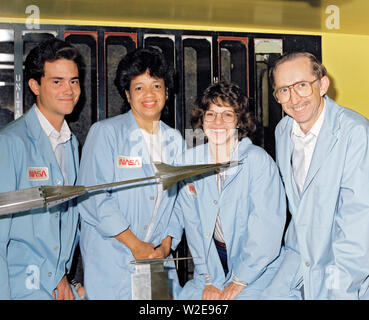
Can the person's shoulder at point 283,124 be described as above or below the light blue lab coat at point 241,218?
above

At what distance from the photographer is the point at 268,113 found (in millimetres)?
1591

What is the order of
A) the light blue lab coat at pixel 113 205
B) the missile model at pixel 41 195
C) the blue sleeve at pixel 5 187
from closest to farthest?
the missile model at pixel 41 195 → the blue sleeve at pixel 5 187 → the light blue lab coat at pixel 113 205

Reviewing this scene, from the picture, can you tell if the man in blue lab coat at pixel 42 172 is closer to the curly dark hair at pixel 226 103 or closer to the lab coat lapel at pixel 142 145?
the lab coat lapel at pixel 142 145

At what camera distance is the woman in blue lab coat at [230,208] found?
1.44 metres

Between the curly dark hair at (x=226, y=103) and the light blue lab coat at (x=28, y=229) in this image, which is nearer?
the light blue lab coat at (x=28, y=229)

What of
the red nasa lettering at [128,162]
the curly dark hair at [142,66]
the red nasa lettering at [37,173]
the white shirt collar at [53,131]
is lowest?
the red nasa lettering at [37,173]

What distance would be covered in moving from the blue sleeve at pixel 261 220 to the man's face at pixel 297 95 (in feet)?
0.62

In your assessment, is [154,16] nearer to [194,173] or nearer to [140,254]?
[194,173]

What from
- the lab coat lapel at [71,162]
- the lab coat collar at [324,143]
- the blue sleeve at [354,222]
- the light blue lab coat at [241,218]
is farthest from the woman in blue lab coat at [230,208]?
the lab coat lapel at [71,162]

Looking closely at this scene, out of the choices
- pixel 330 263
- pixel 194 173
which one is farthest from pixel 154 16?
pixel 330 263

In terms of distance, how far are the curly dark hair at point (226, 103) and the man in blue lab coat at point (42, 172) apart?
17.2 inches

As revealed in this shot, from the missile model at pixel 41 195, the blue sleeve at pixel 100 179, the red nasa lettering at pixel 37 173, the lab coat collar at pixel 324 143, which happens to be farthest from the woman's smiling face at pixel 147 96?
the lab coat collar at pixel 324 143

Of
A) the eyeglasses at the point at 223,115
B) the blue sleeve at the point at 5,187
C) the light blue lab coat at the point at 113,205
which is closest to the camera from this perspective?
the blue sleeve at the point at 5,187

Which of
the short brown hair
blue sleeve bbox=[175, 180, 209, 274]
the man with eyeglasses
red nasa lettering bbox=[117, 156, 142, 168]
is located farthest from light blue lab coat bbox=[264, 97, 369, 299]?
red nasa lettering bbox=[117, 156, 142, 168]
